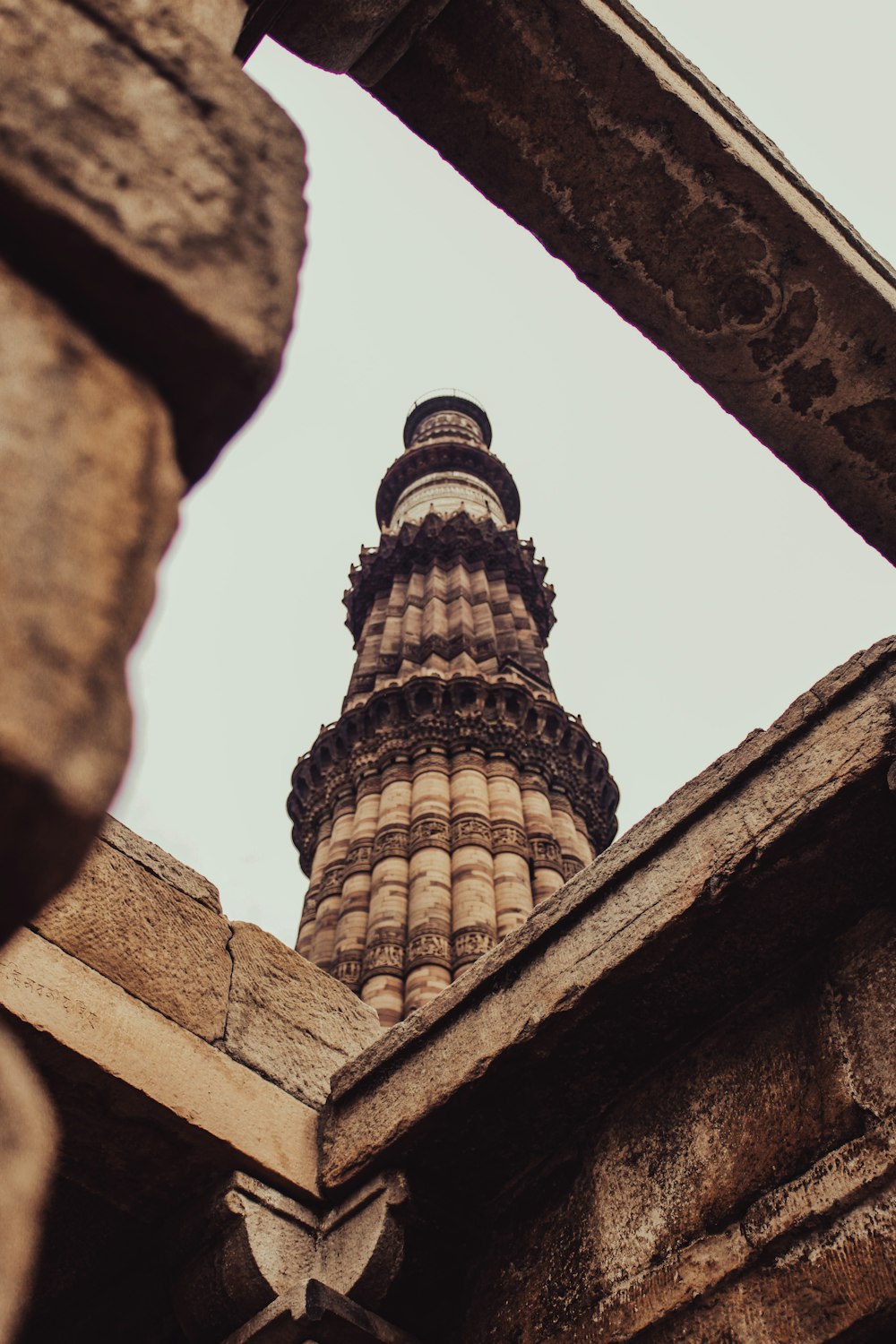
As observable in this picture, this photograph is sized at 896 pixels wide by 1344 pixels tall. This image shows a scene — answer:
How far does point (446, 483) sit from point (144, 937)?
78.4 ft

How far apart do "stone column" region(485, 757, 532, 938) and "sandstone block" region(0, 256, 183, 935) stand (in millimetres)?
Answer: 12954

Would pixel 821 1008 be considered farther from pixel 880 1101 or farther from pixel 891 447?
pixel 891 447

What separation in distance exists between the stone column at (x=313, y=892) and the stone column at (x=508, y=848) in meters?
2.54

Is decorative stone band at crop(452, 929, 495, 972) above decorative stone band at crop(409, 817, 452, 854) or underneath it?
underneath

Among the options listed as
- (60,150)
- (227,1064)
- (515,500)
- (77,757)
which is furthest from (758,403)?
(515,500)

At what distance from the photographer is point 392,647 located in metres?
19.4

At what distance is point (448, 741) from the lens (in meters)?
16.6

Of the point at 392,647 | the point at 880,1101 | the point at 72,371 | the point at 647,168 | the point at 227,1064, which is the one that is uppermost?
the point at 392,647

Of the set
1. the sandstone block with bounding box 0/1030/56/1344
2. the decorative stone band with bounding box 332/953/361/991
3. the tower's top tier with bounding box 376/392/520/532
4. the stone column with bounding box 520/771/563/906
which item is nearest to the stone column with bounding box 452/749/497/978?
the stone column with bounding box 520/771/563/906

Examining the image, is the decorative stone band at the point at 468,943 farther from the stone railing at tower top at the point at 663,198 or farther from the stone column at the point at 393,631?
the stone railing at tower top at the point at 663,198

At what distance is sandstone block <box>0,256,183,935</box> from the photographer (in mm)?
628

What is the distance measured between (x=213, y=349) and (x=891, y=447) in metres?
2.33

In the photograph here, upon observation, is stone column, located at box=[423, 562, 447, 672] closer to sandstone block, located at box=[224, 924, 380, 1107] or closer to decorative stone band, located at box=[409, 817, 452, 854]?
decorative stone band, located at box=[409, 817, 452, 854]

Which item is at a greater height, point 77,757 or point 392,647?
point 392,647
